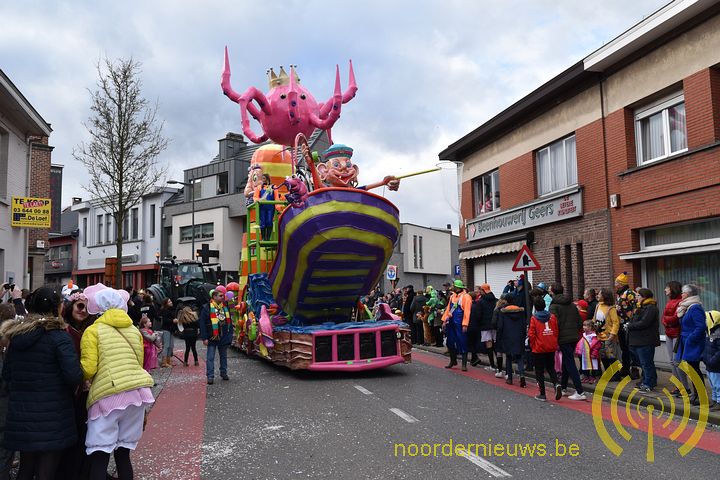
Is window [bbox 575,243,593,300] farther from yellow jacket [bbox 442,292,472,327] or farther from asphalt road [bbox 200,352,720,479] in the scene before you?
asphalt road [bbox 200,352,720,479]

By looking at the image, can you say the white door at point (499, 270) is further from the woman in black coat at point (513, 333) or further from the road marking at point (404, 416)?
the road marking at point (404, 416)

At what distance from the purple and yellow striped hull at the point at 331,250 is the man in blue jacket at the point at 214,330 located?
1222 mm

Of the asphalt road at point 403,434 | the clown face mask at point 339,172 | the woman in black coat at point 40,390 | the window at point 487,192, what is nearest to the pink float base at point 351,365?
the asphalt road at point 403,434

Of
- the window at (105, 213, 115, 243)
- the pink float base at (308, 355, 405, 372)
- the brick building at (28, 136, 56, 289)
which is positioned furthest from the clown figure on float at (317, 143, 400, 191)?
the window at (105, 213, 115, 243)

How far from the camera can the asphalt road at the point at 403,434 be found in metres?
5.29

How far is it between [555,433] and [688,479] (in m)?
1.69

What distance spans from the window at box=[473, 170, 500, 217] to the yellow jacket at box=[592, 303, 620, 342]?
8497 millimetres

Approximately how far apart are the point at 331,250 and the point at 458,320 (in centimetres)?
321

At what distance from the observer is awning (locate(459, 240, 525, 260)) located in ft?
52.7

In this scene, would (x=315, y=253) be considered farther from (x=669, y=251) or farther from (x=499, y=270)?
(x=499, y=270)

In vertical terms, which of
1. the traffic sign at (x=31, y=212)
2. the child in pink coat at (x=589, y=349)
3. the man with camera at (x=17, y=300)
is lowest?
the child in pink coat at (x=589, y=349)

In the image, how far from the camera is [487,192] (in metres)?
18.9

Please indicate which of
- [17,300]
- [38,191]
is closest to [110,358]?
[17,300]

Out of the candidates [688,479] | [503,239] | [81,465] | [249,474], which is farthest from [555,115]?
[81,465]
